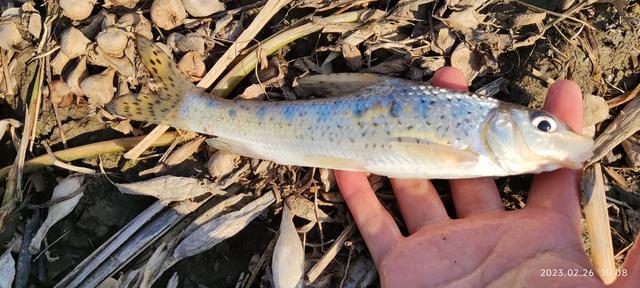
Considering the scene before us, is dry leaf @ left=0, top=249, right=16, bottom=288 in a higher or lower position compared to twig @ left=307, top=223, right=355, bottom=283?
lower

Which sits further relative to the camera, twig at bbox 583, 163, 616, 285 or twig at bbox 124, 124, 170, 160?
twig at bbox 124, 124, 170, 160

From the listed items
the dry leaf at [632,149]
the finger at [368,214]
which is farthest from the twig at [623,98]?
the finger at [368,214]

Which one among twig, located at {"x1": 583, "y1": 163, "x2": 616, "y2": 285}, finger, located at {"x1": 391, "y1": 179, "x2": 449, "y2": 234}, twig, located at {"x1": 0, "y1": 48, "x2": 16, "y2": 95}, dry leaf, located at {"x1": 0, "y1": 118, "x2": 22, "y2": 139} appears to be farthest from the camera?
twig, located at {"x1": 0, "y1": 48, "x2": 16, "y2": 95}

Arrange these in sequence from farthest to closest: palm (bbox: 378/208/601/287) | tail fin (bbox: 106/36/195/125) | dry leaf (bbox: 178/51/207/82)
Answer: dry leaf (bbox: 178/51/207/82)
tail fin (bbox: 106/36/195/125)
palm (bbox: 378/208/601/287)

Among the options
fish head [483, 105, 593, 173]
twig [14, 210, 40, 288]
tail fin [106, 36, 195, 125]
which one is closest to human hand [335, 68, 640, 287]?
fish head [483, 105, 593, 173]

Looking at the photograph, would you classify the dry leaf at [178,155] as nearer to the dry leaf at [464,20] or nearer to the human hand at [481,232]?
the human hand at [481,232]

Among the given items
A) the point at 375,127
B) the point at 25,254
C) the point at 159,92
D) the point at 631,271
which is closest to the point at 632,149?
the point at 631,271

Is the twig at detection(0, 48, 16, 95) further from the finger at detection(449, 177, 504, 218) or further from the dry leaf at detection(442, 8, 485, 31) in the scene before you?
the finger at detection(449, 177, 504, 218)

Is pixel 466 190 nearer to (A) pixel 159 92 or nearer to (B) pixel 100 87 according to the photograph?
(A) pixel 159 92
